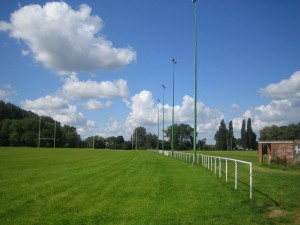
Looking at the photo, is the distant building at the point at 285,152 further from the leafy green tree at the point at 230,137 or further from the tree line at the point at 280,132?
the leafy green tree at the point at 230,137

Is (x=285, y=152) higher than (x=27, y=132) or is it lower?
lower

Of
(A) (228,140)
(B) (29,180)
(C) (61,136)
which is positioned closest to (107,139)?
(C) (61,136)

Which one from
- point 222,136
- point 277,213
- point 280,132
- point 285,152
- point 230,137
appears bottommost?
point 277,213

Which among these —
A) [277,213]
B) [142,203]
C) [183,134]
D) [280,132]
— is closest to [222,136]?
[280,132]

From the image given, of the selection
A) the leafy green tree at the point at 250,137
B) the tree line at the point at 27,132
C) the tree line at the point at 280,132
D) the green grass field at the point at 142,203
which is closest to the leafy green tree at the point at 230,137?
the leafy green tree at the point at 250,137

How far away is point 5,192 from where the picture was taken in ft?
41.5

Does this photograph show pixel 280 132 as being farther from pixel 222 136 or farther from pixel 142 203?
pixel 142 203

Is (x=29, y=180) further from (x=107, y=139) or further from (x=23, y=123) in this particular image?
(x=107, y=139)

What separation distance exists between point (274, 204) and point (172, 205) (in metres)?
3.02

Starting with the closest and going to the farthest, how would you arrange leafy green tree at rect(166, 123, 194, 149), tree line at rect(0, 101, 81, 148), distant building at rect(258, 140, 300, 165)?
distant building at rect(258, 140, 300, 165), tree line at rect(0, 101, 81, 148), leafy green tree at rect(166, 123, 194, 149)

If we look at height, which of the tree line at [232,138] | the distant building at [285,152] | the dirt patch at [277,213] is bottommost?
the dirt patch at [277,213]

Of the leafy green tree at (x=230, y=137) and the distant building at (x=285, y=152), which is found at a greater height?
the leafy green tree at (x=230, y=137)

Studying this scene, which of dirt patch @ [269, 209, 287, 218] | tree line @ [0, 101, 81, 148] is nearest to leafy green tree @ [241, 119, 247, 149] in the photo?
tree line @ [0, 101, 81, 148]

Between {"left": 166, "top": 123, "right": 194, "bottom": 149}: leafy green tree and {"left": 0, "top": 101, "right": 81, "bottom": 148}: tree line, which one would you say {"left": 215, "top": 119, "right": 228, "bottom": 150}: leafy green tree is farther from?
{"left": 0, "top": 101, "right": 81, "bottom": 148}: tree line
